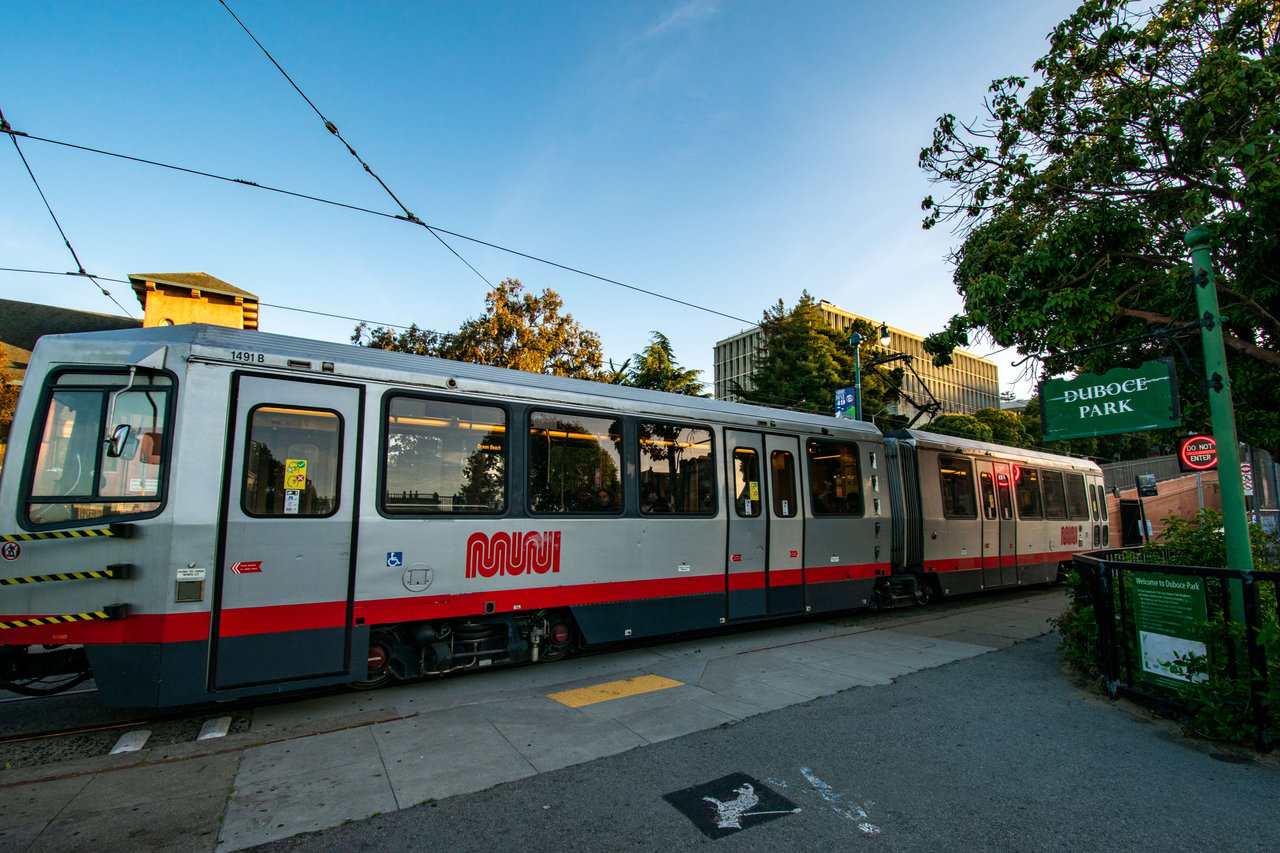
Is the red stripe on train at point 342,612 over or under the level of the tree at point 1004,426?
under

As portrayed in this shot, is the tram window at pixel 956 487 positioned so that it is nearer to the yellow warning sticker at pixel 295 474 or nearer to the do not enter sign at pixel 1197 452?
the do not enter sign at pixel 1197 452

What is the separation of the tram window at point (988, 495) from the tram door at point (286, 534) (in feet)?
43.0

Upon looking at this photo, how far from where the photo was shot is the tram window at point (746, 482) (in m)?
8.91

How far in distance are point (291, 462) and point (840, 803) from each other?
5147 millimetres

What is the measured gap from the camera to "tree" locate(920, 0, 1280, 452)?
Result: 26.0ft

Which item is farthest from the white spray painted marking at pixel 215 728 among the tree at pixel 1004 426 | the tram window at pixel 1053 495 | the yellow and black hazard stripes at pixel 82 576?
the tree at pixel 1004 426

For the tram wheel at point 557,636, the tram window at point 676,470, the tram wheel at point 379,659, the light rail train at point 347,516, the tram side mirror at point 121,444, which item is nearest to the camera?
the tram side mirror at point 121,444

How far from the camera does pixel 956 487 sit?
13.2 meters

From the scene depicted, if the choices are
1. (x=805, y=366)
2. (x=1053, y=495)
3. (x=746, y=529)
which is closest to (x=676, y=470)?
(x=746, y=529)

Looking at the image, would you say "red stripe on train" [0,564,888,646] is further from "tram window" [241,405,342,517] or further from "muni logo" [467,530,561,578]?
"tram window" [241,405,342,517]

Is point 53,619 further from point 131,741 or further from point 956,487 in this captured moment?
point 956,487

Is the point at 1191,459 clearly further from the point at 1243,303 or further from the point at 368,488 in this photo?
the point at 368,488

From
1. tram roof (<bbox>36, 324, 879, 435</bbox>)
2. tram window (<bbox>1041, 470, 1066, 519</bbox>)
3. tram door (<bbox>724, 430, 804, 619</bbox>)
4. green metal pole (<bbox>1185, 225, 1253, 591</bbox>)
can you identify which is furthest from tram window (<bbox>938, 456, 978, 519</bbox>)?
green metal pole (<bbox>1185, 225, 1253, 591</bbox>)

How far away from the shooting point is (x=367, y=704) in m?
6.09
